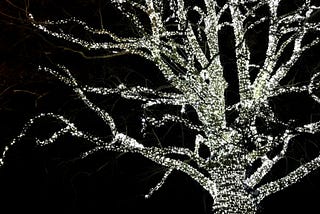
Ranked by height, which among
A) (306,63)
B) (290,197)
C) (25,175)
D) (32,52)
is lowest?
(290,197)

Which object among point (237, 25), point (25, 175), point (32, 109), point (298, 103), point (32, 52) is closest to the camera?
point (237, 25)

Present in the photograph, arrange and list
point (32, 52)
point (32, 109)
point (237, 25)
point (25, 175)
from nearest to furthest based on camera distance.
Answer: point (237, 25), point (32, 52), point (32, 109), point (25, 175)

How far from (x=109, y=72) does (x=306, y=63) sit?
431 cm

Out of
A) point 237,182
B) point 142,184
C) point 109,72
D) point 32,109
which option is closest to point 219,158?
point 237,182

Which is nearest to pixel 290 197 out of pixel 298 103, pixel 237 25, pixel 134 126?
pixel 298 103

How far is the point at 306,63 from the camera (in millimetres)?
11172

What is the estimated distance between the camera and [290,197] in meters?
17.0

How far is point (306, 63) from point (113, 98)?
205 inches

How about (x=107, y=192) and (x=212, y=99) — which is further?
(x=107, y=192)

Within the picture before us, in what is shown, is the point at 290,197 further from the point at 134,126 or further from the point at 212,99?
the point at 212,99

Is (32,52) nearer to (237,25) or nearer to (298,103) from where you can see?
(237,25)

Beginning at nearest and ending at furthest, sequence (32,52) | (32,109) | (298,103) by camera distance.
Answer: (32,52)
(298,103)
(32,109)

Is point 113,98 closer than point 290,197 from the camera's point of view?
Yes

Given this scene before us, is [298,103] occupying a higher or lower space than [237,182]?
higher
